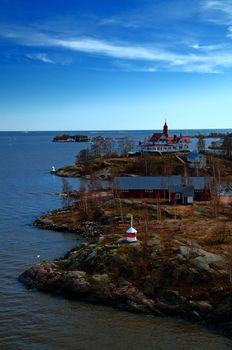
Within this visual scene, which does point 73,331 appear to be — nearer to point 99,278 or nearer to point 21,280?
point 99,278

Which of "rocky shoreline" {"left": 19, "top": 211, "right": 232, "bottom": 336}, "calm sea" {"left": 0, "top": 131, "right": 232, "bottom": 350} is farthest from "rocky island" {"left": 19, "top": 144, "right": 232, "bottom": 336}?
"calm sea" {"left": 0, "top": 131, "right": 232, "bottom": 350}

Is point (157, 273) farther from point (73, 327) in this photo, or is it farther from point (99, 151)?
point (99, 151)

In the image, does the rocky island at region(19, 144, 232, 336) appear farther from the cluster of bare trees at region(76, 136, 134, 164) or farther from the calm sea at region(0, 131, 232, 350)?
the cluster of bare trees at region(76, 136, 134, 164)

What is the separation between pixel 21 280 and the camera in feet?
117

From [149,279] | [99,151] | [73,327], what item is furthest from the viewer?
[99,151]

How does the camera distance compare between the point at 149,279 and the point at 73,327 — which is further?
the point at 149,279

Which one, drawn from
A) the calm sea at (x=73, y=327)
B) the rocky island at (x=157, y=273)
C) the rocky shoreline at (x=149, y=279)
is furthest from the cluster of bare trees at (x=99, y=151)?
the rocky shoreline at (x=149, y=279)

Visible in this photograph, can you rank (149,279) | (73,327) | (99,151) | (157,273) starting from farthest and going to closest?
(99,151), (157,273), (149,279), (73,327)

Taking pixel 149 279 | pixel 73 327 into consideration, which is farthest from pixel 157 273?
pixel 73 327

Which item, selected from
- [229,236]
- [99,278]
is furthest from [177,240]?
[99,278]

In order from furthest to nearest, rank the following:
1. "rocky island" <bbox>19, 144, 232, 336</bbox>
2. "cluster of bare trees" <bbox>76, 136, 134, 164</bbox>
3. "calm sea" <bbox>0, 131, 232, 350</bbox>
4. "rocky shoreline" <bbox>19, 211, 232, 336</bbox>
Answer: "cluster of bare trees" <bbox>76, 136, 134, 164</bbox> → "rocky island" <bbox>19, 144, 232, 336</bbox> → "rocky shoreline" <bbox>19, 211, 232, 336</bbox> → "calm sea" <bbox>0, 131, 232, 350</bbox>

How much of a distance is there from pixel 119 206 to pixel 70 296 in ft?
85.9

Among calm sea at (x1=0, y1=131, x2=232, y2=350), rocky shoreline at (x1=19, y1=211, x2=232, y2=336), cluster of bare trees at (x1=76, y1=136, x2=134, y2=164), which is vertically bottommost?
calm sea at (x1=0, y1=131, x2=232, y2=350)

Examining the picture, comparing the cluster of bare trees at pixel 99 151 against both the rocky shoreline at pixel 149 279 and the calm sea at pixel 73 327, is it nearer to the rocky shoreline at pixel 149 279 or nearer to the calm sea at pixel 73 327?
the calm sea at pixel 73 327
